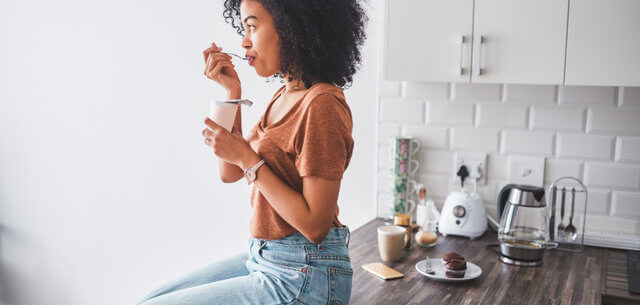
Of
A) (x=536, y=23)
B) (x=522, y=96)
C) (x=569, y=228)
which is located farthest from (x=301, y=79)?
(x=569, y=228)

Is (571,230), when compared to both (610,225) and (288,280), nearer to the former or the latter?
(610,225)

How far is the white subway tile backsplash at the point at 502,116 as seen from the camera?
216 cm

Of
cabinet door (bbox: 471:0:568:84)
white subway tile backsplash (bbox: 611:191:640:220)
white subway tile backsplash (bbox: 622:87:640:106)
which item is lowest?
white subway tile backsplash (bbox: 611:191:640:220)

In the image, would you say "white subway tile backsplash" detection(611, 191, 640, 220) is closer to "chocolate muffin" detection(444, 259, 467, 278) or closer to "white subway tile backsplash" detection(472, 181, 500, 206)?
"white subway tile backsplash" detection(472, 181, 500, 206)

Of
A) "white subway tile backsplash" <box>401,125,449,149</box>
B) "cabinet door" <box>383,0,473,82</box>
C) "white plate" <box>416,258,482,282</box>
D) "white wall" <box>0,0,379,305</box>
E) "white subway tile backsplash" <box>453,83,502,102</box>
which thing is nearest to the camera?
"white plate" <box>416,258,482,282</box>

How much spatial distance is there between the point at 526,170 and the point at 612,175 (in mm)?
293

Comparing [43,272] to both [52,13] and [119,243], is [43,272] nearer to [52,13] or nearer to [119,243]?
[119,243]

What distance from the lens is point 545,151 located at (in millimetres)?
2141

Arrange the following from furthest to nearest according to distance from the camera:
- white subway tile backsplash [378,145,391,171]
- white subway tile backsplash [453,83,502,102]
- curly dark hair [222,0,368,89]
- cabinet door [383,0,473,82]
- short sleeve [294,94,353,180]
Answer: white subway tile backsplash [378,145,391,171] → white subway tile backsplash [453,83,502,102] → cabinet door [383,0,473,82] → curly dark hair [222,0,368,89] → short sleeve [294,94,353,180]

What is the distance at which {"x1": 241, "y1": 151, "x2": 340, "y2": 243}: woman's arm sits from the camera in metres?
1.20

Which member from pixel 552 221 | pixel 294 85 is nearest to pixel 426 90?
pixel 552 221

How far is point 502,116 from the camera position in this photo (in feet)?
7.18

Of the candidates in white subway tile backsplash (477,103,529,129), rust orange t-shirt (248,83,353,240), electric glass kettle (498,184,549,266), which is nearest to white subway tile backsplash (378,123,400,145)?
white subway tile backsplash (477,103,529,129)

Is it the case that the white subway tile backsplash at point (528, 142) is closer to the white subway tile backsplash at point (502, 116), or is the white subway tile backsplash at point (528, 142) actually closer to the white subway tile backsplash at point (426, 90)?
the white subway tile backsplash at point (502, 116)
